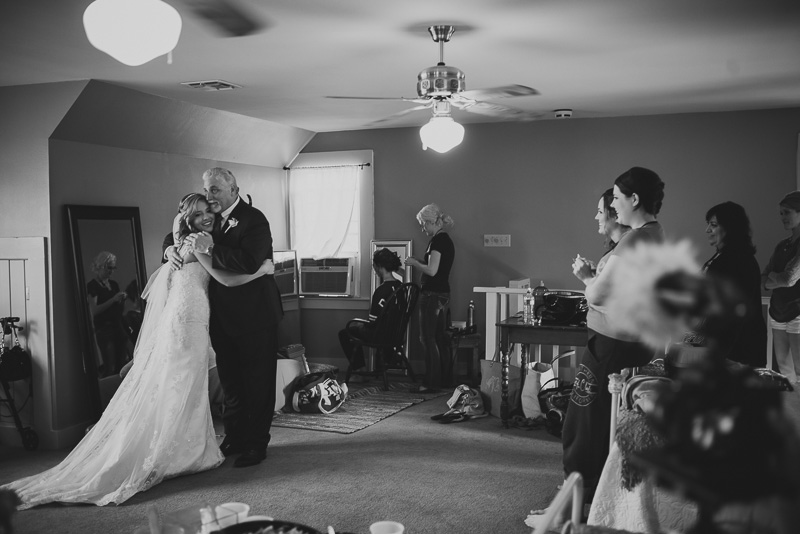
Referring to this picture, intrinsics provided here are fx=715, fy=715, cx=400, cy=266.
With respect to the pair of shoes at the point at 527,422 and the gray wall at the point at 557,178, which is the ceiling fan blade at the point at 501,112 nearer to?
the gray wall at the point at 557,178

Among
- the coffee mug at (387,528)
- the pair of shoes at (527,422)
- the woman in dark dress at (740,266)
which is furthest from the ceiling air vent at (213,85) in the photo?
the coffee mug at (387,528)

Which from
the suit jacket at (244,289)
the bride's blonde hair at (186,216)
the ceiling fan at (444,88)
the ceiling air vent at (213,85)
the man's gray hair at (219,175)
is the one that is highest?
the ceiling air vent at (213,85)

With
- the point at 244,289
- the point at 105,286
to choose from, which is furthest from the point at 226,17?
the point at 105,286

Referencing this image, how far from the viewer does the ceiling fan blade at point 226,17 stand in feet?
10.9

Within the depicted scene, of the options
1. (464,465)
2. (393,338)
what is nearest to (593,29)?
(464,465)

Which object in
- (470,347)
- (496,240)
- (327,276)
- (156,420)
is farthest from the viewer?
(327,276)

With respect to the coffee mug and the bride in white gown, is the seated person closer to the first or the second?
the bride in white gown

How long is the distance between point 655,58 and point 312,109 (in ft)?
9.91

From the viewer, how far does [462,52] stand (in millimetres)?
4312

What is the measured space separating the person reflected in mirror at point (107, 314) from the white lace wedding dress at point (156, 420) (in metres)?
1.15

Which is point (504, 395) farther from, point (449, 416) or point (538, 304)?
point (538, 304)

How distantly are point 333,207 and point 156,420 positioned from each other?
4.18 meters

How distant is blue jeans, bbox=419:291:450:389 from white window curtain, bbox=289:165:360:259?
164 cm

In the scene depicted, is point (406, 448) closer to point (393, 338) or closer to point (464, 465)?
point (464, 465)
